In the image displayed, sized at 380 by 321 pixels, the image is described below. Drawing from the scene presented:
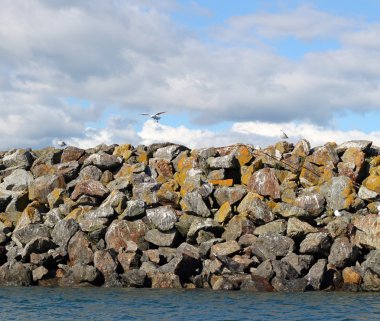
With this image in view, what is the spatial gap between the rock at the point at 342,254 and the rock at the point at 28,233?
14.6m

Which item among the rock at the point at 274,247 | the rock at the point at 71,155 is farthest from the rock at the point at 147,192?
the rock at the point at 274,247

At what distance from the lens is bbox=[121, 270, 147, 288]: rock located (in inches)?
1336

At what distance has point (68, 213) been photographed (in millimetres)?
40906

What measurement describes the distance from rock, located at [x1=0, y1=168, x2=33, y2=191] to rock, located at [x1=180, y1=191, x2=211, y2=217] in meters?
11.5

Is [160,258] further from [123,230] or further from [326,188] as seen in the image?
[326,188]

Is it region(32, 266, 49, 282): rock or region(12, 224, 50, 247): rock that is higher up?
region(12, 224, 50, 247): rock

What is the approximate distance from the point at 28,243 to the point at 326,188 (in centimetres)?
1518

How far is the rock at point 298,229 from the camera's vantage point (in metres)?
35.3

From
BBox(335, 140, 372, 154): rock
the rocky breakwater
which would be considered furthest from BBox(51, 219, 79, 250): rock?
BBox(335, 140, 372, 154): rock

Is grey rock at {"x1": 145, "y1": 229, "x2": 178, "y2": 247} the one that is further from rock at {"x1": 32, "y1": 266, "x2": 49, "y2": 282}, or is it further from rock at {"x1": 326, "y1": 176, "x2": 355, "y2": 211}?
rock at {"x1": 326, "y1": 176, "x2": 355, "y2": 211}

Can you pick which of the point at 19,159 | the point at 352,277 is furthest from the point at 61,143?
the point at 352,277

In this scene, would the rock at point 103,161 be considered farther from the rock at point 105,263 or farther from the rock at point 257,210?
the rock at point 105,263

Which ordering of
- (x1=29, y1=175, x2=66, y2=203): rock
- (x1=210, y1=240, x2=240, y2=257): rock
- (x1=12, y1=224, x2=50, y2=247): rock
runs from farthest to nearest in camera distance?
(x1=29, y1=175, x2=66, y2=203): rock → (x1=12, y1=224, x2=50, y2=247): rock → (x1=210, y1=240, x2=240, y2=257): rock

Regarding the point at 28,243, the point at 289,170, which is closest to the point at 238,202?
the point at 289,170
